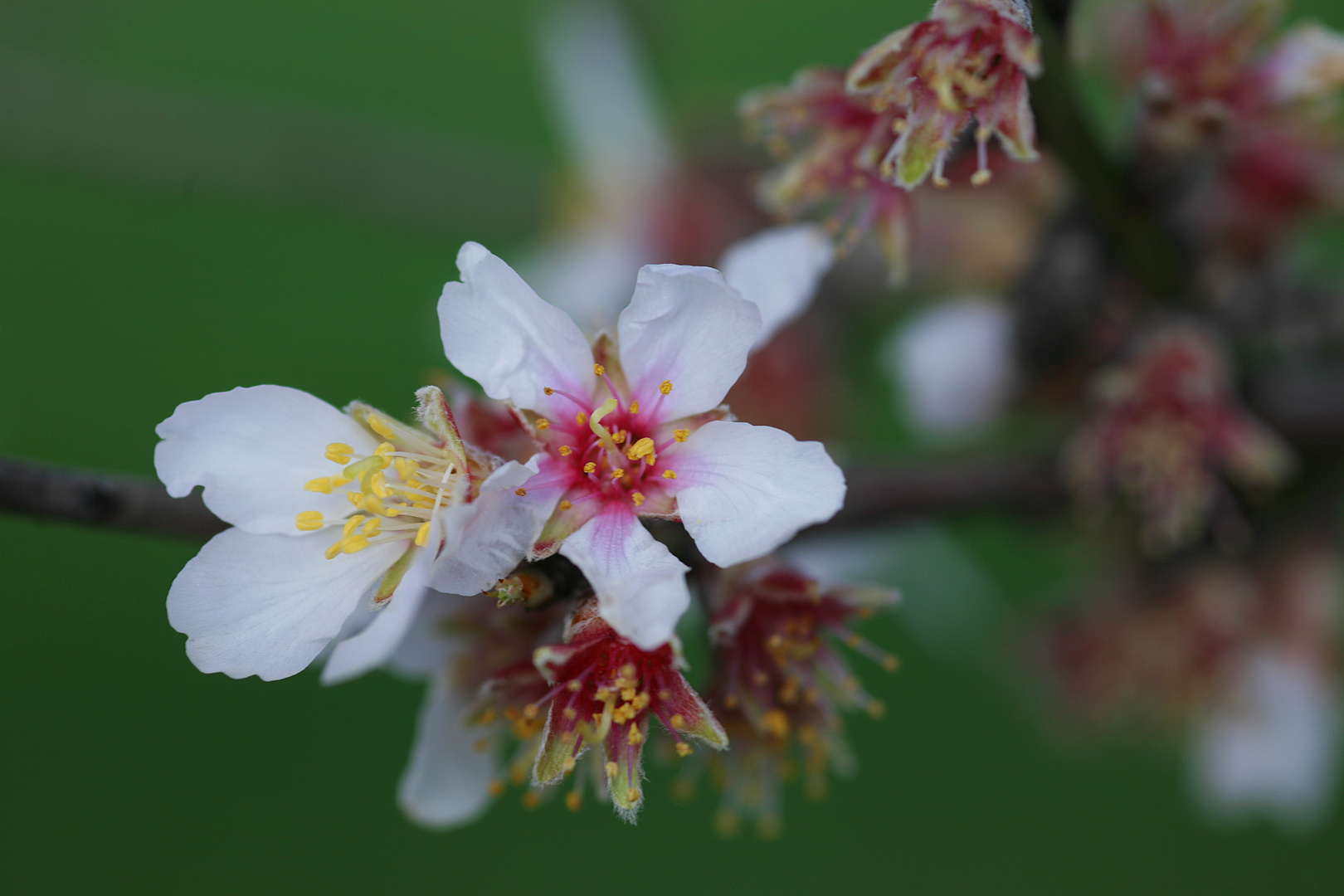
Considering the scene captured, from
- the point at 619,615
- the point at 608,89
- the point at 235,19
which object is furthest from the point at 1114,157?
the point at 235,19

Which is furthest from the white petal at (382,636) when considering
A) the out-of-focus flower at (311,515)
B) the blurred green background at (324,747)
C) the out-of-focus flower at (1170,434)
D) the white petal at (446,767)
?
the blurred green background at (324,747)

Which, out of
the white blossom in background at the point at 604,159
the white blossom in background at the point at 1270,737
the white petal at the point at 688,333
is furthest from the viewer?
the white blossom in background at the point at 604,159

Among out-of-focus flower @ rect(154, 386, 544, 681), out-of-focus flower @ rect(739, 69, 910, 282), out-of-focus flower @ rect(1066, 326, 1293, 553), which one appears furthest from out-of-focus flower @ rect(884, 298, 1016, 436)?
out-of-focus flower @ rect(154, 386, 544, 681)

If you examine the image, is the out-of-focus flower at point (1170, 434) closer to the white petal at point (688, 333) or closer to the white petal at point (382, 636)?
the white petal at point (688, 333)

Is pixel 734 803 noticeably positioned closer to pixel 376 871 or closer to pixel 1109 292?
pixel 1109 292

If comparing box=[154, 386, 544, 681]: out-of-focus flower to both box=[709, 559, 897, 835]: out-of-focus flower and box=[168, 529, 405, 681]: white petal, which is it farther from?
box=[709, 559, 897, 835]: out-of-focus flower

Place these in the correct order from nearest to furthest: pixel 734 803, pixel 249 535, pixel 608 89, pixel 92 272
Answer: pixel 249 535
pixel 734 803
pixel 608 89
pixel 92 272
